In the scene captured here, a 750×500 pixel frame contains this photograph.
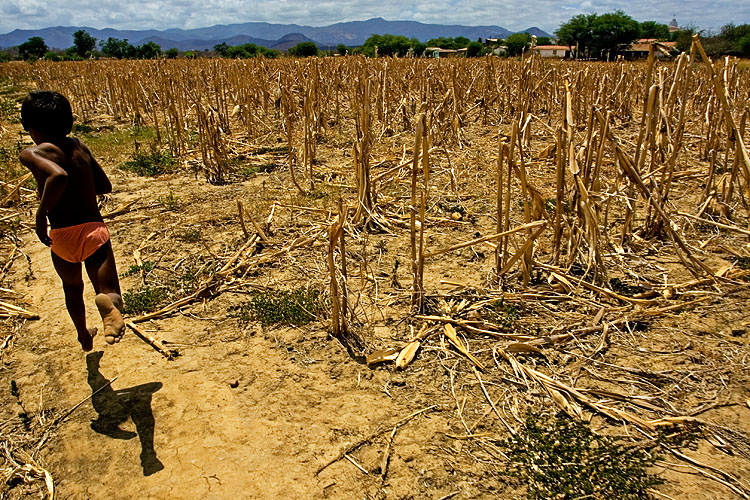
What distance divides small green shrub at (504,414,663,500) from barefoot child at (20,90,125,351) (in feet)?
6.52

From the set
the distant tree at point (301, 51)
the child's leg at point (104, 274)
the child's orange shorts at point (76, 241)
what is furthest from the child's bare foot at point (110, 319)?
the distant tree at point (301, 51)

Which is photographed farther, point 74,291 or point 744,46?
point 744,46

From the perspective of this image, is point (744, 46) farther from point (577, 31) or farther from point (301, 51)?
point (301, 51)

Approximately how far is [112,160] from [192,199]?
2722 mm

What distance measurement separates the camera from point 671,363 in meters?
2.52

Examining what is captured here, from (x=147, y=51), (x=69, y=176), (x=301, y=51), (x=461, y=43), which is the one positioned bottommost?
(x=69, y=176)

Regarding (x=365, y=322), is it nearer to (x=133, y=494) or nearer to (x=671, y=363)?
(x=133, y=494)

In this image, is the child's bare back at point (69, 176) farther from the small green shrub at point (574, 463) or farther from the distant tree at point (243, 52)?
the distant tree at point (243, 52)

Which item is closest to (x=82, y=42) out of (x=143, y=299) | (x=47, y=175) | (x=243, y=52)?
(x=243, y=52)

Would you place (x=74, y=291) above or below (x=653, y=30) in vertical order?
below

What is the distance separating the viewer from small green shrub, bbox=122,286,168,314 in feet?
10.8

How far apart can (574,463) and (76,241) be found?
8.74 feet

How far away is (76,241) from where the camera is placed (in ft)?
7.97

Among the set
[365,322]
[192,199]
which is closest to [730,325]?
[365,322]
